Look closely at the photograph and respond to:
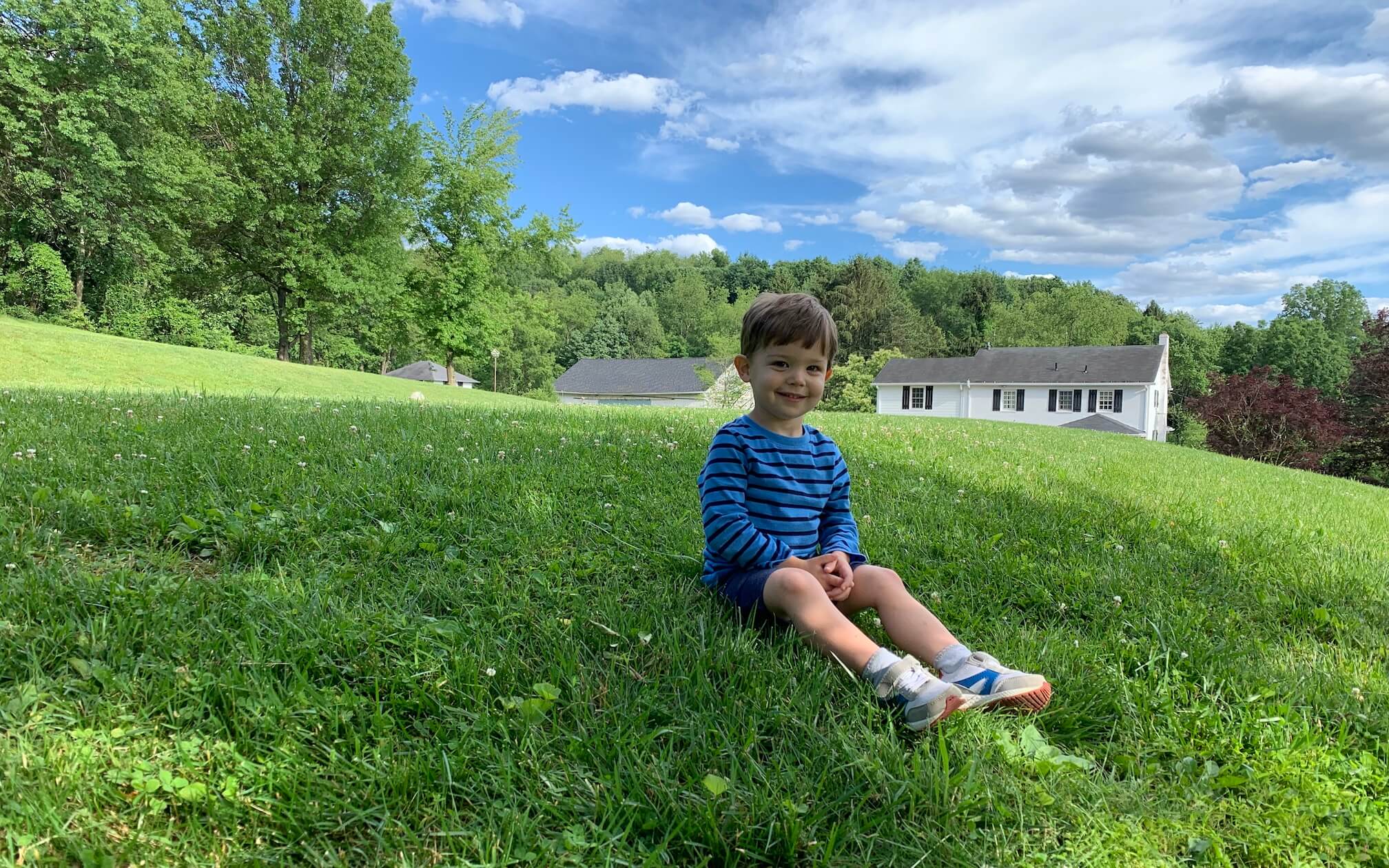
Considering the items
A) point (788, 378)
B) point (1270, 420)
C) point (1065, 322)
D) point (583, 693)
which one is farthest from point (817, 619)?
point (1065, 322)

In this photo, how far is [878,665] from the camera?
6.76 feet

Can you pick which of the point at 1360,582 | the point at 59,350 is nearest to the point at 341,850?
the point at 1360,582

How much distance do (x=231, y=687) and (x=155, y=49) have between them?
107 feet

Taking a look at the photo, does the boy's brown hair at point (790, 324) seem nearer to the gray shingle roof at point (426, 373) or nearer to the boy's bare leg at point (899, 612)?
the boy's bare leg at point (899, 612)

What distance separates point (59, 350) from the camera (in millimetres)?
15828

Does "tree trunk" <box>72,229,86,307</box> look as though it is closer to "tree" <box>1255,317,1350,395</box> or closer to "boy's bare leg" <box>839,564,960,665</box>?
"boy's bare leg" <box>839,564,960,665</box>

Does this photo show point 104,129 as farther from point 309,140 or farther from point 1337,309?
point 1337,309

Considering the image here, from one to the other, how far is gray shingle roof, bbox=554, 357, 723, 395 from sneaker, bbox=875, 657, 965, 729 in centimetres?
5263

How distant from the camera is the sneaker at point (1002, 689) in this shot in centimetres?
200

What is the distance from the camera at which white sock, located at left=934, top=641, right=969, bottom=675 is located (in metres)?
2.14

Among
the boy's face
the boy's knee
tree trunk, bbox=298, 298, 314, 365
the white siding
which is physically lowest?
the white siding

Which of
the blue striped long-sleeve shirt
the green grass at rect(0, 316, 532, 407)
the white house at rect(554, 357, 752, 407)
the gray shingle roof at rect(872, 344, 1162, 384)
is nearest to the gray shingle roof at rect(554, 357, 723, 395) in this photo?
the white house at rect(554, 357, 752, 407)

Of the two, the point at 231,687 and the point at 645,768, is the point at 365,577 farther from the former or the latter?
the point at 645,768

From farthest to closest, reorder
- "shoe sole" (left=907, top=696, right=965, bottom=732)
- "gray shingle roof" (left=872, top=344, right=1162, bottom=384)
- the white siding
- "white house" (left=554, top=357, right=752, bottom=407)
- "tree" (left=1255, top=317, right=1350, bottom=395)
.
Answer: "white house" (left=554, top=357, right=752, bottom=407) < "tree" (left=1255, top=317, right=1350, bottom=395) < the white siding < "gray shingle roof" (left=872, top=344, right=1162, bottom=384) < "shoe sole" (left=907, top=696, right=965, bottom=732)
